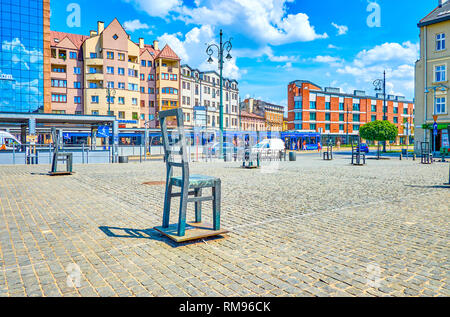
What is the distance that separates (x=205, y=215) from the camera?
6.95 metres

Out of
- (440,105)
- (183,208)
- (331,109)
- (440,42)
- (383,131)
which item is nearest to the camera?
(183,208)

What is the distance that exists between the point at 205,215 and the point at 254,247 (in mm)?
2237

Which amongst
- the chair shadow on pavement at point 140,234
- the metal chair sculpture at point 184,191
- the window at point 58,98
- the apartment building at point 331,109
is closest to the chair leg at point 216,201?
the metal chair sculpture at point 184,191

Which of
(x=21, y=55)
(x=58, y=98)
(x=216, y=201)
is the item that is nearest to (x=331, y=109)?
(x=58, y=98)

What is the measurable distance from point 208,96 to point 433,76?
44804mm

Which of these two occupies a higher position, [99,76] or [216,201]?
[99,76]

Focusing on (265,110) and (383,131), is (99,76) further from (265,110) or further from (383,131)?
(265,110)

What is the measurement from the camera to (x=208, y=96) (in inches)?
2926

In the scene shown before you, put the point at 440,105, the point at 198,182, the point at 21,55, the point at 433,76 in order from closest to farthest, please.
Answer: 1. the point at 198,182
2. the point at 440,105
3. the point at 433,76
4. the point at 21,55

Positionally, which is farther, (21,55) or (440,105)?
(21,55)

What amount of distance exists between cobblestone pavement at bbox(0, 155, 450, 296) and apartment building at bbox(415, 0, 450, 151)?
35104mm

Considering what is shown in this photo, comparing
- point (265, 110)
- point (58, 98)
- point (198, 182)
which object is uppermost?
point (265, 110)
